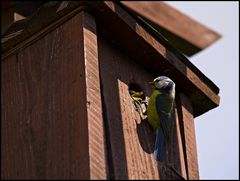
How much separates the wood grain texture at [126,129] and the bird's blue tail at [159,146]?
0.02 m

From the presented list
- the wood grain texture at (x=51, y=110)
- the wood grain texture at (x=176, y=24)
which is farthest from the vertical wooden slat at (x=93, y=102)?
the wood grain texture at (x=176, y=24)

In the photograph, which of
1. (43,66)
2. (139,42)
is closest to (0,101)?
(43,66)

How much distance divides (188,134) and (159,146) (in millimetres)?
341

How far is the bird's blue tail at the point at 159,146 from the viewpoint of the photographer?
3312 mm

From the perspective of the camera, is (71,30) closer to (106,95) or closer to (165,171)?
(106,95)

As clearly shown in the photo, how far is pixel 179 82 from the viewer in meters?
3.71

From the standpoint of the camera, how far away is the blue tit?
11.1ft

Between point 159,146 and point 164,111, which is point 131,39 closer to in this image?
point 164,111

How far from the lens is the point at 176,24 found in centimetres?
384

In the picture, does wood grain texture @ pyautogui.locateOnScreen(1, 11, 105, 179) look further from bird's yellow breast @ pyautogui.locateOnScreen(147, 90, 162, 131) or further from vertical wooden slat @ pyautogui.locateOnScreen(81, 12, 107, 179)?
bird's yellow breast @ pyautogui.locateOnScreen(147, 90, 162, 131)

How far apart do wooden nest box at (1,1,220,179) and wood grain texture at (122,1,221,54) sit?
7 cm

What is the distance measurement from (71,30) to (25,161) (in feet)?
1.75

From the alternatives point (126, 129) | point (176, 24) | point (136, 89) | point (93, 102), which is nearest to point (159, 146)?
point (126, 129)

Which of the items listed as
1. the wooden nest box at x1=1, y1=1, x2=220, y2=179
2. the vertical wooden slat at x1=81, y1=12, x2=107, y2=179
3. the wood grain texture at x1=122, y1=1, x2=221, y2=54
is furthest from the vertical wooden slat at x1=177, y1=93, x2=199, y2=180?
the vertical wooden slat at x1=81, y1=12, x2=107, y2=179
